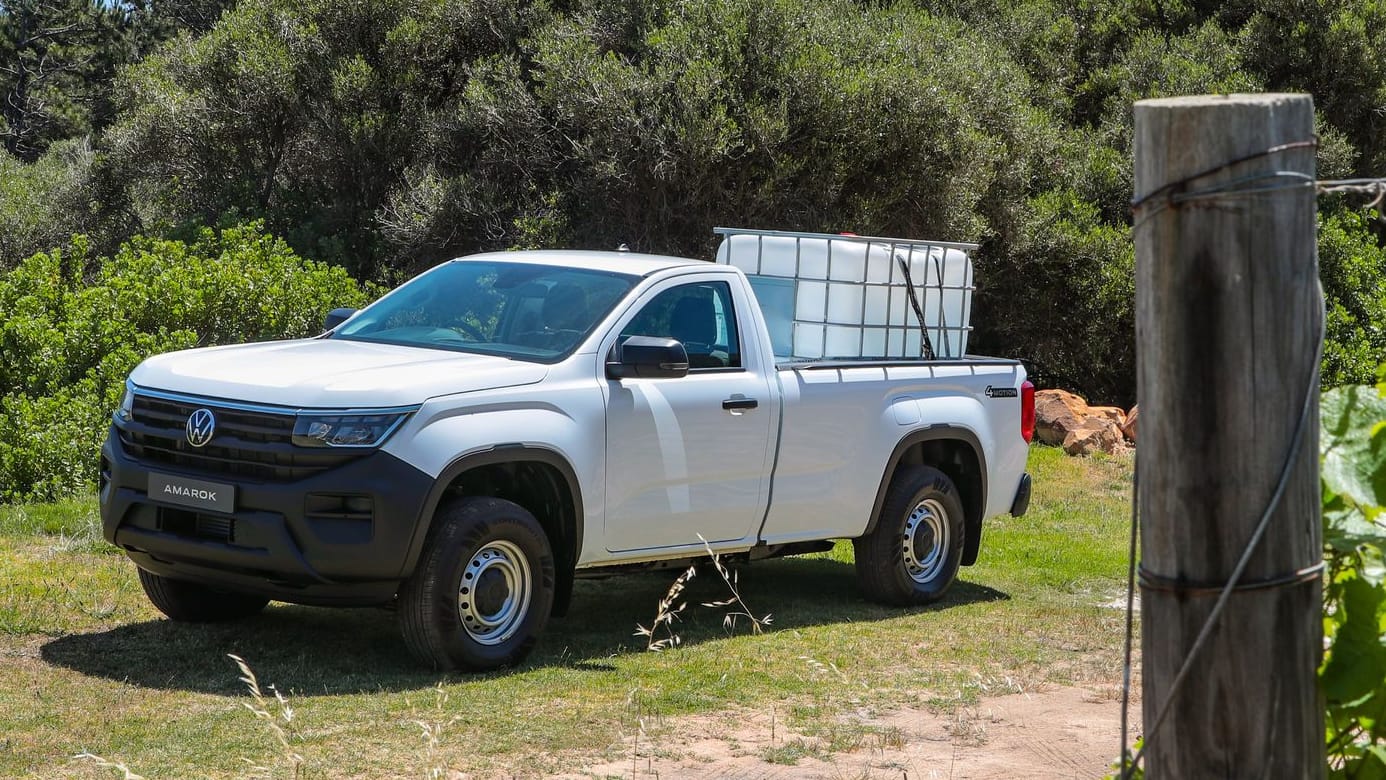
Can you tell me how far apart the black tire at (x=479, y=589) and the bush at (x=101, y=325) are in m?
5.36

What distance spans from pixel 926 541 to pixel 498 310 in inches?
117

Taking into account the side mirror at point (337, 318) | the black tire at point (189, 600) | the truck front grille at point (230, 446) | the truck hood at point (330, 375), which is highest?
the side mirror at point (337, 318)

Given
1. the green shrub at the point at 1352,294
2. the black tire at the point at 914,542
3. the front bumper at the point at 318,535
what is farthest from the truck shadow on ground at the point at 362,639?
the green shrub at the point at 1352,294

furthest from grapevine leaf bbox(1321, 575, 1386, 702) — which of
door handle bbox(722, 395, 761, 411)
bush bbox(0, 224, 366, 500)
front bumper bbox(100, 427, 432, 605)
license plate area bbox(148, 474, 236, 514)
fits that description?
bush bbox(0, 224, 366, 500)

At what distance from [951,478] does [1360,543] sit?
6559mm

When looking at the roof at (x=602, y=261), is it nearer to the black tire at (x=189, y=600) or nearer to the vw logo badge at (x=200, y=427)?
the vw logo badge at (x=200, y=427)

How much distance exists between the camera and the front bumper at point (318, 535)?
6.38 meters

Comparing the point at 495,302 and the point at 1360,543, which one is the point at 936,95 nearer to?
the point at 495,302

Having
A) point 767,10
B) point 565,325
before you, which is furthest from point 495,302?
point 767,10

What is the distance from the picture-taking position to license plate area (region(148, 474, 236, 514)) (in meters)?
6.47

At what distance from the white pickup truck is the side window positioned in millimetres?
13

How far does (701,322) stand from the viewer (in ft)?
26.5

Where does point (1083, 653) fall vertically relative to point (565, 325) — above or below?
below

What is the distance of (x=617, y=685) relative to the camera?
6.86 metres
